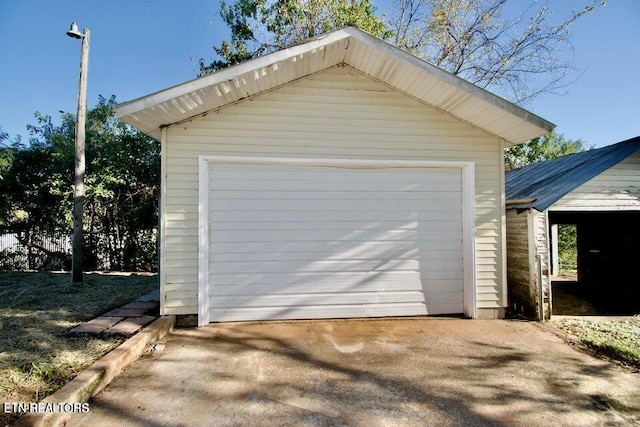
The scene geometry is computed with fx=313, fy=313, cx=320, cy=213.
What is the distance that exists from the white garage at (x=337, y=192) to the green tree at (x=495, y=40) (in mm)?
6604

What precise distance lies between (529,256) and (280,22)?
33.9 ft

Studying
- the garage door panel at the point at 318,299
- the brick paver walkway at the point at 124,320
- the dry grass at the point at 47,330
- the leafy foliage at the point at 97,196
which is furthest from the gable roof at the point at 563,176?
the leafy foliage at the point at 97,196

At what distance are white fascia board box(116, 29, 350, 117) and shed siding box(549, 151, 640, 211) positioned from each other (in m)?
4.08

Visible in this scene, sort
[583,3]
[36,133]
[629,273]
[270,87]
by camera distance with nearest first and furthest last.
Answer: [270,87]
[629,273]
[583,3]
[36,133]

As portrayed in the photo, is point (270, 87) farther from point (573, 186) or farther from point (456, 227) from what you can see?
point (573, 186)

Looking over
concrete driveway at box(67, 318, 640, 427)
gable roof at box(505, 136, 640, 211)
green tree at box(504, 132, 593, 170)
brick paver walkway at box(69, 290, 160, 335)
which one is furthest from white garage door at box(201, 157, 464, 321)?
green tree at box(504, 132, 593, 170)

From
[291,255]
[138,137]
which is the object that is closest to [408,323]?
[291,255]

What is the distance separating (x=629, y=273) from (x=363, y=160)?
700 centimetres

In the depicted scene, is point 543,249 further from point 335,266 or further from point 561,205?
point 335,266

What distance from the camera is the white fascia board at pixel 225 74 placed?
355 cm

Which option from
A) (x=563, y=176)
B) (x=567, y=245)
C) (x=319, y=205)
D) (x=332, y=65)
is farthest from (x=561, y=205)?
(x=567, y=245)

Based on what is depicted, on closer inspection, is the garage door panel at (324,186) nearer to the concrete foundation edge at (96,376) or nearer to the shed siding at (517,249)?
the shed siding at (517,249)

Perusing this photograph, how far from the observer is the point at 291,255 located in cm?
441

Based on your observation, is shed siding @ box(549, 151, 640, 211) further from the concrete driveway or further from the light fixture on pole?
the light fixture on pole
